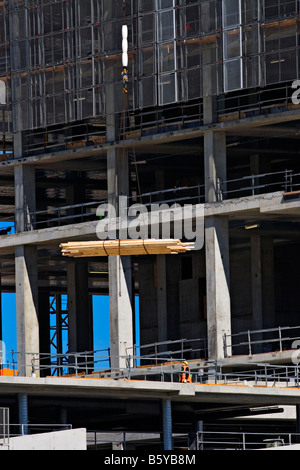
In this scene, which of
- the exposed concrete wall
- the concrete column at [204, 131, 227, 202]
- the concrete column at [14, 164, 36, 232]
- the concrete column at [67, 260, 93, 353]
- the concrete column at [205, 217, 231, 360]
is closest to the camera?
the exposed concrete wall

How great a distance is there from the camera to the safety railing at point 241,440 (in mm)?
67463

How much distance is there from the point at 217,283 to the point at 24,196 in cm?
1283

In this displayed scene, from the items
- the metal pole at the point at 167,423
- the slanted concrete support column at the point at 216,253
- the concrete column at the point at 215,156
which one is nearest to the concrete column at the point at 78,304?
the slanted concrete support column at the point at 216,253

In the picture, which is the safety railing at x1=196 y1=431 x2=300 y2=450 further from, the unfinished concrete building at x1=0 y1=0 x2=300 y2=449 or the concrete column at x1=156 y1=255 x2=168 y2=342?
the concrete column at x1=156 y1=255 x2=168 y2=342

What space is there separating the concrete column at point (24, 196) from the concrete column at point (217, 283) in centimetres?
1116

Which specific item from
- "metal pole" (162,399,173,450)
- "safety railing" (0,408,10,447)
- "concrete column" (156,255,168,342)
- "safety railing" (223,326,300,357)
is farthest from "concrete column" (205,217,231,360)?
"safety railing" (0,408,10,447)

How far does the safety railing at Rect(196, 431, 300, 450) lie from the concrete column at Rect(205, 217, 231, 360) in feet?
22.4

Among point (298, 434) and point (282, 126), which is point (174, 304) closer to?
point (282, 126)

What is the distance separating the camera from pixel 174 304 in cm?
9556

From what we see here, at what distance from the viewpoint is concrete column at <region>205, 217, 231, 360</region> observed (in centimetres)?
8250

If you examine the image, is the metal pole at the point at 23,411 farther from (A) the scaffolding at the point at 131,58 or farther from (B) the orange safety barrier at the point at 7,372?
→ (A) the scaffolding at the point at 131,58

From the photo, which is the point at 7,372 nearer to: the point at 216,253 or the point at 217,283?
the point at 217,283

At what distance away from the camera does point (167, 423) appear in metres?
64.0

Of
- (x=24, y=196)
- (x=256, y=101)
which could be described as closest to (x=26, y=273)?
(x=24, y=196)
